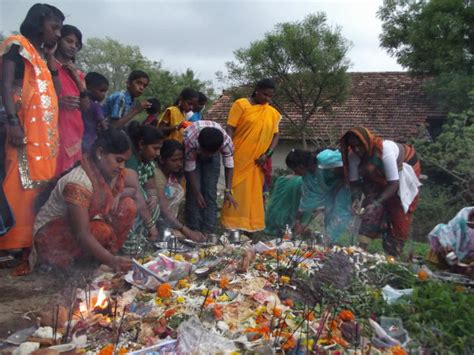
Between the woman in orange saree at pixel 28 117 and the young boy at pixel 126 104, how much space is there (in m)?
1.03

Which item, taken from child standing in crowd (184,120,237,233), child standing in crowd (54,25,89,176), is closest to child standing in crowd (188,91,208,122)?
child standing in crowd (184,120,237,233)

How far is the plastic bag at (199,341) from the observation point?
2611 mm

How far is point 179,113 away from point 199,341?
405 centimetres

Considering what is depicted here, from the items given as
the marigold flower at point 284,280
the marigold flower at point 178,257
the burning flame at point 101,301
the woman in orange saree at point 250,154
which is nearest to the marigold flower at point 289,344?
the marigold flower at point 284,280

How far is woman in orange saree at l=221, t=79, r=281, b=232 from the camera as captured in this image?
20.0 feet

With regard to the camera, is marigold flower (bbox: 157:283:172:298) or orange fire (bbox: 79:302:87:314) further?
marigold flower (bbox: 157:283:172:298)

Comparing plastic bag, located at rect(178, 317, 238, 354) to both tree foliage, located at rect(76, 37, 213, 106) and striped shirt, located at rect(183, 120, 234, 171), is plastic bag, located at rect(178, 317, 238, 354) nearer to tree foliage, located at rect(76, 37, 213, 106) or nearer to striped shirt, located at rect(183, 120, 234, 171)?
striped shirt, located at rect(183, 120, 234, 171)

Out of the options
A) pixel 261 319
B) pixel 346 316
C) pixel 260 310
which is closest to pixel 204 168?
pixel 260 310

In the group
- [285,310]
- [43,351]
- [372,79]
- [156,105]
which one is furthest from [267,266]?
[372,79]

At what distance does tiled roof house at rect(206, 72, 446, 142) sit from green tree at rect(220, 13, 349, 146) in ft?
3.32

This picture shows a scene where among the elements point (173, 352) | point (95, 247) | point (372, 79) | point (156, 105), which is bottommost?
point (173, 352)

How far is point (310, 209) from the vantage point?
19.4ft

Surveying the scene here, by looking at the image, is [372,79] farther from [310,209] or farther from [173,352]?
[173,352]

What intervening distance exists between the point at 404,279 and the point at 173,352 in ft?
6.55
